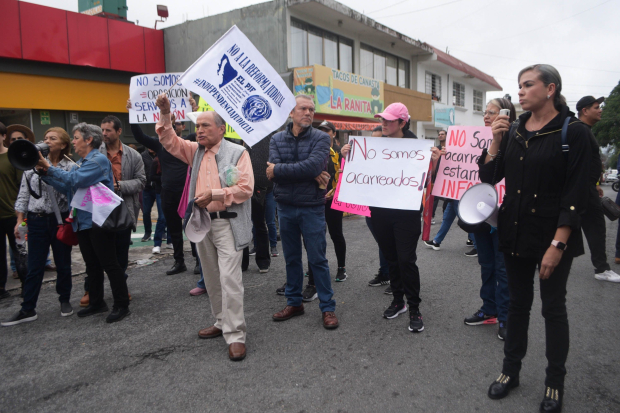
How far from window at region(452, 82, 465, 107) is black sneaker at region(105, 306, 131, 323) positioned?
87.9 ft

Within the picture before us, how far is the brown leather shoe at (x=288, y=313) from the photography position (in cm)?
406

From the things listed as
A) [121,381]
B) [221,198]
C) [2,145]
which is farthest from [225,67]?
[2,145]

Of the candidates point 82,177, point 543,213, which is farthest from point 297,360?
point 82,177

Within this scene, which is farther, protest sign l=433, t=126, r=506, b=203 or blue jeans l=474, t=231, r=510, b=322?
protest sign l=433, t=126, r=506, b=203

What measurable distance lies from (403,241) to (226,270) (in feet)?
5.07

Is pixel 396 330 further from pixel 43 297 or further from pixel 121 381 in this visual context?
pixel 43 297

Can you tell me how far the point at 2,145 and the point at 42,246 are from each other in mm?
1332

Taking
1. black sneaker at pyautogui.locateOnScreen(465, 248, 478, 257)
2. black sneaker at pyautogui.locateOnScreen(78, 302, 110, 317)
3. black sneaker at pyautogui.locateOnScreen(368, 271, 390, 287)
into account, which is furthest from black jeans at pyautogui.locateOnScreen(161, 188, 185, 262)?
black sneaker at pyautogui.locateOnScreen(465, 248, 478, 257)

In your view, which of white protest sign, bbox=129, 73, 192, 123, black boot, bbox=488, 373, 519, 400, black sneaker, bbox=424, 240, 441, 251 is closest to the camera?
black boot, bbox=488, 373, 519, 400

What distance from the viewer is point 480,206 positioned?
294cm

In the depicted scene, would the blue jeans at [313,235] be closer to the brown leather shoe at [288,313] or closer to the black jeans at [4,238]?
the brown leather shoe at [288,313]

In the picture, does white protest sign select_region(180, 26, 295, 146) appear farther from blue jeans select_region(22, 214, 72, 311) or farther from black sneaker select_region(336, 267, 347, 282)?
black sneaker select_region(336, 267, 347, 282)

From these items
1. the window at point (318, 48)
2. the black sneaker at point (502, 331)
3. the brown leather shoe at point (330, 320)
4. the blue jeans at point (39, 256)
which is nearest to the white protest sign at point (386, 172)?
the brown leather shoe at point (330, 320)

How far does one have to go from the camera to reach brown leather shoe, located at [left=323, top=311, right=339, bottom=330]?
12.6 feet
